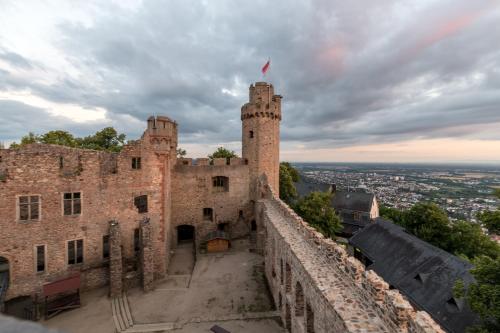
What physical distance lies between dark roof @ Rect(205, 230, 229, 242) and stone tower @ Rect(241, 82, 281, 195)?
5.51 m

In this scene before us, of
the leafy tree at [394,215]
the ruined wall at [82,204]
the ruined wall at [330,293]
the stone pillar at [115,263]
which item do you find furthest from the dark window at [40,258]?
the leafy tree at [394,215]

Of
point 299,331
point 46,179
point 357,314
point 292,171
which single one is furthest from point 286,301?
point 292,171

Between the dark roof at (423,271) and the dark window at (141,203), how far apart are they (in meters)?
18.9

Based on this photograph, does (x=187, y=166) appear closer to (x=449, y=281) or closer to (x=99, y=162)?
(x=99, y=162)

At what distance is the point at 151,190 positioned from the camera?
18.7 meters

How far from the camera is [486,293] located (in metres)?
8.73

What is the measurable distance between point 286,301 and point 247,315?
3.11m

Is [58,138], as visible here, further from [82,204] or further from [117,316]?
[117,316]

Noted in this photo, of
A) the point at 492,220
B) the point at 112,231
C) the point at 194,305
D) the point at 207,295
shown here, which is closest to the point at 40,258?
the point at 112,231

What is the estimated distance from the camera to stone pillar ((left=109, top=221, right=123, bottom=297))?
16094 mm

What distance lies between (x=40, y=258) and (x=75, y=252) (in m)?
1.77

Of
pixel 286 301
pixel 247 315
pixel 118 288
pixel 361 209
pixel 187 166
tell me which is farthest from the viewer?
pixel 361 209

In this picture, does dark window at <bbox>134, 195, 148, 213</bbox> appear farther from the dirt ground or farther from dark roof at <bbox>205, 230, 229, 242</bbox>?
dark roof at <bbox>205, 230, 229, 242</bbox>

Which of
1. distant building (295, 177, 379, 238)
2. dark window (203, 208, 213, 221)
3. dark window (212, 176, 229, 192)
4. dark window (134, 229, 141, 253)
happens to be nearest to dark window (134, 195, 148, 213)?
dark window (134, 229, 141, 253)
